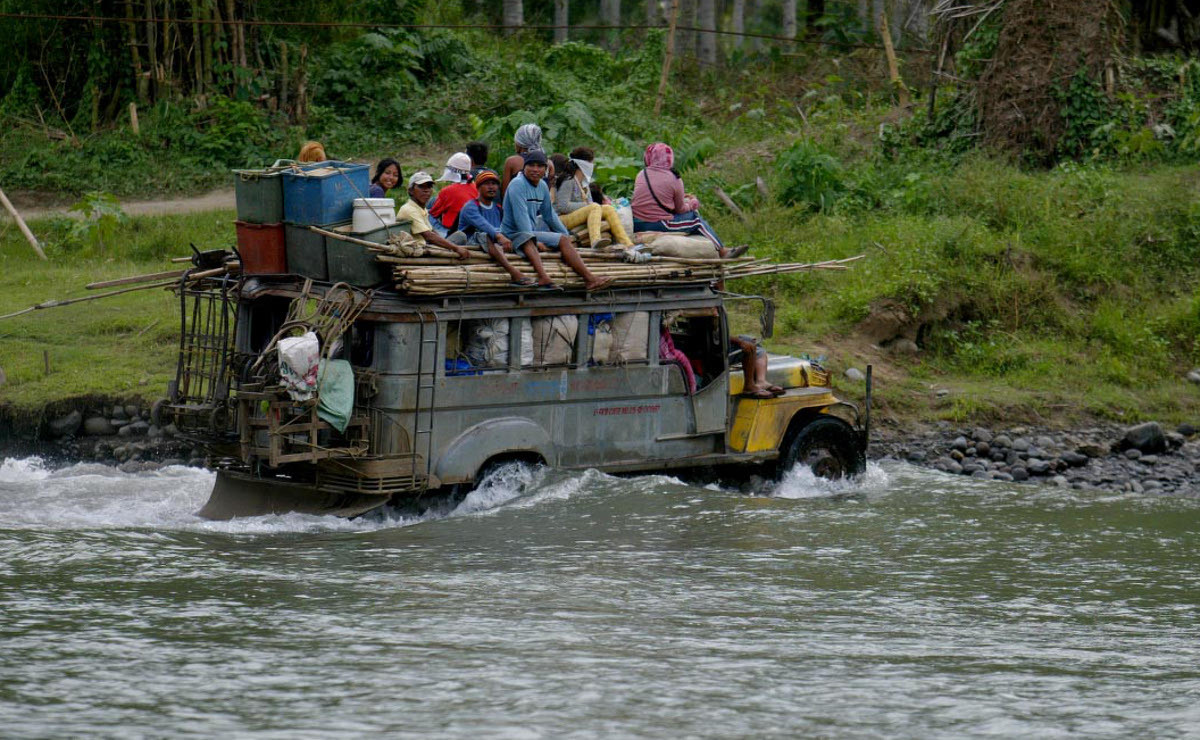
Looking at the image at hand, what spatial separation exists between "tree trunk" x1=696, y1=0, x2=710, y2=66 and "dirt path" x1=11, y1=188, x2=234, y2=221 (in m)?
10.8

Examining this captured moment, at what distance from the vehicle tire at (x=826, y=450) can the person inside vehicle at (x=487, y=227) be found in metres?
3.08

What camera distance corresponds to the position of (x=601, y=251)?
1214 cm

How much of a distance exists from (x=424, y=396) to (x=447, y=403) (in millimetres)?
208

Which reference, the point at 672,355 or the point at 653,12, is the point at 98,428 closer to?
the point at 672,355

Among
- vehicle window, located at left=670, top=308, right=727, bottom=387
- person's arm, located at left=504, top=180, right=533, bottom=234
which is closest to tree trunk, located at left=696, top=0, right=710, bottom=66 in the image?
vehicle window, located at left=670, top=308, right=727, bottom=387

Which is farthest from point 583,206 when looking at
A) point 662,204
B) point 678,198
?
point 678,198

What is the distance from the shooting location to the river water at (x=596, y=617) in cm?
766

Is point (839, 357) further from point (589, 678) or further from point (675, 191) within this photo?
point (589, 678)

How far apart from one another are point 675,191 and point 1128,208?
8628mm

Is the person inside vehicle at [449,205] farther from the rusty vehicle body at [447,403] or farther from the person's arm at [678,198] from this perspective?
the person's arm at [678,198]

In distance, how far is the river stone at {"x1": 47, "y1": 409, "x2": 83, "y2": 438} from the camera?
1513 centimetres

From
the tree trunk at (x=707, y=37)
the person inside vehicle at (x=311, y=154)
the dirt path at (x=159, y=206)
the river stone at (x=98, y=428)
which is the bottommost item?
the river stone at (x=98, y=428)

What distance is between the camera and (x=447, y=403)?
11.1m

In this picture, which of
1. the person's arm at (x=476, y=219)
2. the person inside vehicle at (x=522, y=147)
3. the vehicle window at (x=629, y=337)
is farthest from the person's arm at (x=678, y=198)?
the person's arm at (x=476, y=219)
